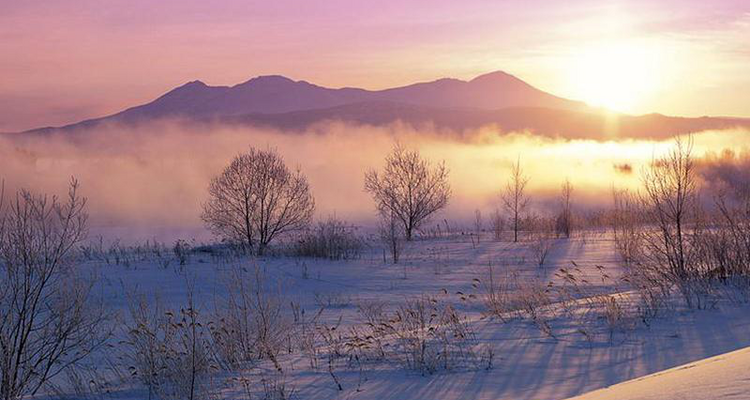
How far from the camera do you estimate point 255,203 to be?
30.6 metres

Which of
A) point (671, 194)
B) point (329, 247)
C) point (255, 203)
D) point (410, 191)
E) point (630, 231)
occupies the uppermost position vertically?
point (671, 194)

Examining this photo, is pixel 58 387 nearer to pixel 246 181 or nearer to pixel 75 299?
pixel 75 299

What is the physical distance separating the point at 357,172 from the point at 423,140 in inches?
872

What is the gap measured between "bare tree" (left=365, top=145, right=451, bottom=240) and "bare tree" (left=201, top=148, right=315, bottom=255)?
548cm

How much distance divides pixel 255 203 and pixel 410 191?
808cm

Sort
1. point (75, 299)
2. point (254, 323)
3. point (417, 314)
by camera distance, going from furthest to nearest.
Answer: point (417, 314) < point (254, 323) < point (75, 299)

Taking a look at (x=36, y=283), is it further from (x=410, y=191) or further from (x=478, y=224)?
(x=478, y=224)

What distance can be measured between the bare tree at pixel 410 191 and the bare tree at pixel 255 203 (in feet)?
18.0

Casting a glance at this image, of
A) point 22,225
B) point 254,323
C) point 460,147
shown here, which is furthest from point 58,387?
point 460,147

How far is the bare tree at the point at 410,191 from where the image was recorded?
35.2 m

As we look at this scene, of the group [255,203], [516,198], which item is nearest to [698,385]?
[255,203]

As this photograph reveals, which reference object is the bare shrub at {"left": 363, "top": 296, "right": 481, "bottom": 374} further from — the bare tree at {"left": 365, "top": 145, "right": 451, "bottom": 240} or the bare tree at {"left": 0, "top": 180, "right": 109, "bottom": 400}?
the bare tree at {"left": 365, "top": 145, "right": 451, "bottom": 240}

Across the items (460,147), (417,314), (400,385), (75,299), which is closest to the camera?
(400,385)

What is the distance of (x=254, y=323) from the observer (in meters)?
9.63
